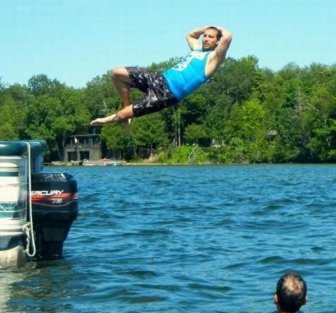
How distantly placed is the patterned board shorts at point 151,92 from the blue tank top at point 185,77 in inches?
2.7

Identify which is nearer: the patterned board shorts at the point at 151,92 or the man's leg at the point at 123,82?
the patterned board shorts at the point at 151,92

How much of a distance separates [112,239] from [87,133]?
105949 mm

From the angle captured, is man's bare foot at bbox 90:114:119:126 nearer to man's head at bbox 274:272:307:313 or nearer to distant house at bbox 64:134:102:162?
man's head at bbox 274:272:307:313

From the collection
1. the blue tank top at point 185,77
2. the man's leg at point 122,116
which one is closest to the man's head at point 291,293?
the blue tank top at point 185,77

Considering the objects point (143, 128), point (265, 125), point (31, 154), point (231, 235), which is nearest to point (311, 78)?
point (265, 125)

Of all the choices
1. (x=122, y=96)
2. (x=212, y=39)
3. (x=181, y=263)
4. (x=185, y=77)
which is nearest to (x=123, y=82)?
(x=122, y=96)

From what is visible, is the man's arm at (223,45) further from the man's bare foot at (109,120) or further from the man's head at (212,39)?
the man's bare foot at (109,120)

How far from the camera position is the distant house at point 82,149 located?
133375mm

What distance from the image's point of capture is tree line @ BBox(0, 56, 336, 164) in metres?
120

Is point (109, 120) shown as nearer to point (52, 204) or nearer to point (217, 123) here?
point (52, 204)

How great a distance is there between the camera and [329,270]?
19.9 m

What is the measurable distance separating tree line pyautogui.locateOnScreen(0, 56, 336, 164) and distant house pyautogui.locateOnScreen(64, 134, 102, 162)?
1.84 m

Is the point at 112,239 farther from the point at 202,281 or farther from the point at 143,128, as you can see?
the point at 143,128

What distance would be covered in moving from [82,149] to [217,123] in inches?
882
